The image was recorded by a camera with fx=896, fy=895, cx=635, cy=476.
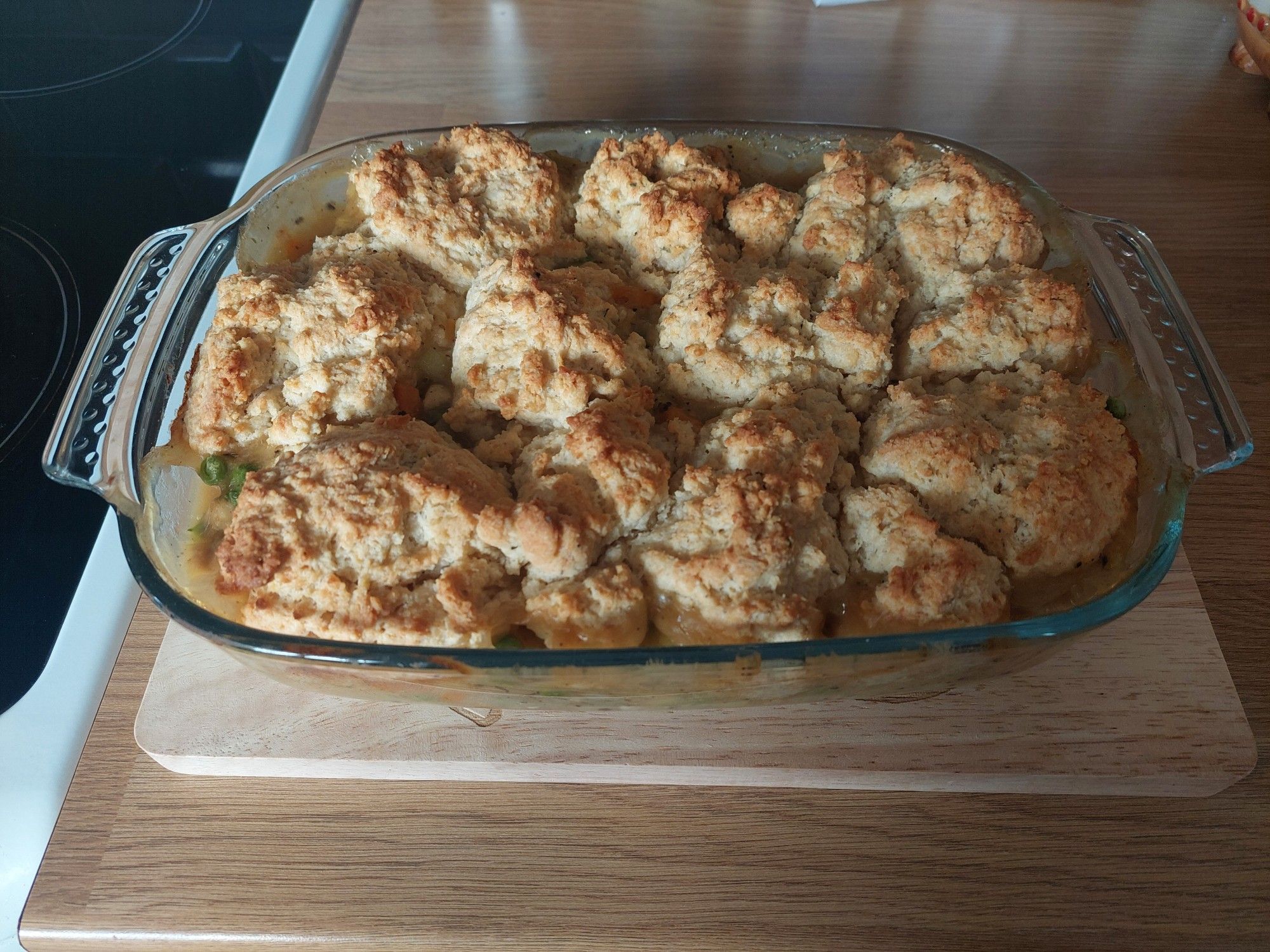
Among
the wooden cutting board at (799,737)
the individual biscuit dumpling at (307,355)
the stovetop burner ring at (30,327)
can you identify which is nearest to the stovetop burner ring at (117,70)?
the stovetop burner ring at (30,327)

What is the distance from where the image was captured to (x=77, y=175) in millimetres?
1849

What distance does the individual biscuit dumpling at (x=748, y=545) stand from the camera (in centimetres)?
92

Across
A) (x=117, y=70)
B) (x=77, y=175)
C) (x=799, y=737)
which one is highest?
(x=117, y=70)

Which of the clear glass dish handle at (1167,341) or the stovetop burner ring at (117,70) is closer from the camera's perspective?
the clear glass dish handle at (1167,341)

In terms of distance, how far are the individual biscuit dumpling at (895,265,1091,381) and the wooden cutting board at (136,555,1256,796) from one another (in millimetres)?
378

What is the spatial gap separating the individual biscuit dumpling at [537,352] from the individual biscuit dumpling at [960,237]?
14.9 inches

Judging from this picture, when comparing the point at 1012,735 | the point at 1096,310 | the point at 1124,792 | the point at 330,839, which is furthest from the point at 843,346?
the point at 330,839

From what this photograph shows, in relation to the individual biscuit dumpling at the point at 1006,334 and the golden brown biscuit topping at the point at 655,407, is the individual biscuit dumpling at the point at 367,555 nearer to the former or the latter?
the golden brown biscuit topping at the point at 655,407

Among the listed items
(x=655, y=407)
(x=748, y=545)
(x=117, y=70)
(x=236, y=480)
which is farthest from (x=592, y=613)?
(x=117, y=70)

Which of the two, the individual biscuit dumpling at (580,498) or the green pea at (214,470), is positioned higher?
the individual biscuit dumpling at (580,498)

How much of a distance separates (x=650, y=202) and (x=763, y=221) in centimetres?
15

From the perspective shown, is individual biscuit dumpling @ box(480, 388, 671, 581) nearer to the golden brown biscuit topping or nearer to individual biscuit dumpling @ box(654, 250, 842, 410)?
the golden brown biscuit topping

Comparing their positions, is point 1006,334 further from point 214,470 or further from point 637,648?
point 214,470

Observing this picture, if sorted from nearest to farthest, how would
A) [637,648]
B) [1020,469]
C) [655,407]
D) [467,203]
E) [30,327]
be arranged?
[637,648]
[1020,469]
[655,407]
[467,203]
[30,327]
